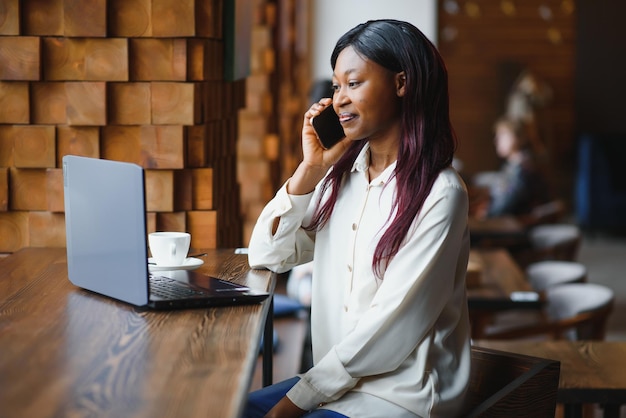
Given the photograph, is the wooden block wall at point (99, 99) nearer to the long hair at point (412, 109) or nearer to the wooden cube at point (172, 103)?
the wooden cube at point (172, 103)

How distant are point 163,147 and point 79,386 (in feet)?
4.66

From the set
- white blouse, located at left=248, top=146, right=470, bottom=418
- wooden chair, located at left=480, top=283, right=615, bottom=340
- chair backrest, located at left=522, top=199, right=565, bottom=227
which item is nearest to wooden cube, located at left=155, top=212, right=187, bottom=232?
white blouse, located at left=248, top=146, right=470, bottom=418

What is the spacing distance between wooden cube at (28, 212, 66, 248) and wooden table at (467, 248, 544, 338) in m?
1.65

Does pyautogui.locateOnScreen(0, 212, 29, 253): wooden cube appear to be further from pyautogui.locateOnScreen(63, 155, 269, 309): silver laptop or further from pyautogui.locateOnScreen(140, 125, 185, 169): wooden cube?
pyautogui.locateOnScreen(63, 155, 269, 309): silver laptop

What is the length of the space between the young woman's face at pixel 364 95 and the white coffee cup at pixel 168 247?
44 centimetres

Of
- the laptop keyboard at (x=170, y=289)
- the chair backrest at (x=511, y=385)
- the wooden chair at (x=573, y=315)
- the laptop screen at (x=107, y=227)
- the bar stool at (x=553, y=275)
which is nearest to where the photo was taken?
the laptop screen at (x=107, y=227)

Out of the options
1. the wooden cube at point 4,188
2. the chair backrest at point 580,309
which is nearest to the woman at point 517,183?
the chair backrest at point 580,309

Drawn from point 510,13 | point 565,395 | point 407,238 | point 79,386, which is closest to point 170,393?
point 79,386

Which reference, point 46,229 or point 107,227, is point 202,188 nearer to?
point 46,229

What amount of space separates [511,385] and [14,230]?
1458 millimetres

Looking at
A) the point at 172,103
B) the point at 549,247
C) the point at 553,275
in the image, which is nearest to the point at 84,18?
the point at 172,103

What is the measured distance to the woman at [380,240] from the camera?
1.77m

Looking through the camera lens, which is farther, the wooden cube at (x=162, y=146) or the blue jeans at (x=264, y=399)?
the wooden cube at (x=162, y=146)

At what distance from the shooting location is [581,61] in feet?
33.5
